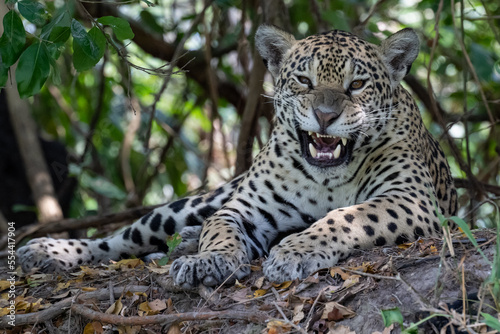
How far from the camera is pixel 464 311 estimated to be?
3.25 m

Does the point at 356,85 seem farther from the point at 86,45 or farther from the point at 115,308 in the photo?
the point at 115,308

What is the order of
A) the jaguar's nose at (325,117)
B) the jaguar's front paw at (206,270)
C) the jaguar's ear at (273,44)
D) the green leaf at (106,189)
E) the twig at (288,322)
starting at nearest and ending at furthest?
the twig at (288,322) < the jaguar's front paw at (206,270) < the jaguar's nose at (325,117) < the jaguar's ear at (273,44) < the green leaf at (106,189)

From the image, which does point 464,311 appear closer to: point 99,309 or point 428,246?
point 428,246

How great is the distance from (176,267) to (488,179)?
18.8ft

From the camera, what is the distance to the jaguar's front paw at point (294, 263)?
4.18m

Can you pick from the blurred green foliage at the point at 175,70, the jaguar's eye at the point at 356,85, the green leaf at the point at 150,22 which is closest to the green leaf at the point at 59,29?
the blurred green foliage at the point at 175,70

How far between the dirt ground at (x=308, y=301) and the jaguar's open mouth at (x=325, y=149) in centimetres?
98

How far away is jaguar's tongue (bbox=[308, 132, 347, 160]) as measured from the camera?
5270 millimetres

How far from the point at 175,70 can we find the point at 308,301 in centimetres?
540

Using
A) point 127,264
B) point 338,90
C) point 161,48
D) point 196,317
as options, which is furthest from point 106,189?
point 196,317

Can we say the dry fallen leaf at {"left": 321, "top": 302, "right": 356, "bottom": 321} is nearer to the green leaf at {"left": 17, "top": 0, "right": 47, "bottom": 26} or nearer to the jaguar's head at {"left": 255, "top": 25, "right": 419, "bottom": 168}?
the jaguar's head at {"left": 255, "top": 25, "right": 419, "bottom": 168}

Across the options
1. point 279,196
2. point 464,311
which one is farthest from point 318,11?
point 464,311

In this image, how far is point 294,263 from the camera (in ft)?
13.8

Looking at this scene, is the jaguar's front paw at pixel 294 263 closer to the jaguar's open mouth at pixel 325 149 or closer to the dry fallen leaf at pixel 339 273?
the dry fallen leaf at pixel 339 273
